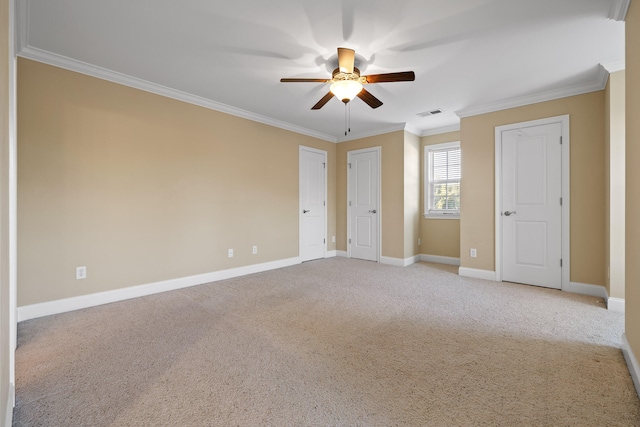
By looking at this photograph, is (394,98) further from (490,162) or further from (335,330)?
(335,330)

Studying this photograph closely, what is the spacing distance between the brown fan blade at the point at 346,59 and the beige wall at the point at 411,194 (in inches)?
114

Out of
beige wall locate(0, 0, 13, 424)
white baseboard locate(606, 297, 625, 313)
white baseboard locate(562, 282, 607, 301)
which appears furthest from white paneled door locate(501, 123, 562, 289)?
beige wall locate(0, 0, 13, 424)

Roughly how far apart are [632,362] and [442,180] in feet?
12.8

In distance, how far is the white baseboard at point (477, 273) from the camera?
13.5ft

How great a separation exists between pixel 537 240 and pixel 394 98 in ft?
8.81

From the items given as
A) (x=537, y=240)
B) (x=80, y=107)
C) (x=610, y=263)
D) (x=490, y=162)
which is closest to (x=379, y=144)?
(x=490, y=162)

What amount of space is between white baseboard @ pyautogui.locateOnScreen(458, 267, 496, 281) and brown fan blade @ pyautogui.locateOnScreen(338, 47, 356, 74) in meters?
3.38

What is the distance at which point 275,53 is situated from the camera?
2.72 metres

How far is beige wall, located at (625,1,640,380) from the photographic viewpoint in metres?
1.73

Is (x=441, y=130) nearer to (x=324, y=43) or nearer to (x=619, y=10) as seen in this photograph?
(x=619, y=10)

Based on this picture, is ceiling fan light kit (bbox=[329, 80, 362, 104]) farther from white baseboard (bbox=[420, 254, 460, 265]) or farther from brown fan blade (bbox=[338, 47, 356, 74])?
white baseboard (bbox=[420, 254, 460, 265])

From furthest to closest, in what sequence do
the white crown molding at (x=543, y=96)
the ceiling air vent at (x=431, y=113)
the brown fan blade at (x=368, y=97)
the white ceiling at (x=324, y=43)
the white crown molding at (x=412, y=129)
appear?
the white crown molding at (x=412, y=129) → the ceiling air vent at (x=431, y=113) → the white crown molding at (x=543, y=96) → the brown fan blade at (x=368, y=97) → the white ceiling at (x=324, y=43)

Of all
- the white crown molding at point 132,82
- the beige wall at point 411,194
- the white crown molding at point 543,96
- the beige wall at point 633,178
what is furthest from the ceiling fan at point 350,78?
the beige wall at point 411,194

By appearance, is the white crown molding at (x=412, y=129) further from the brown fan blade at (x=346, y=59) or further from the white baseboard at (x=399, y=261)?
the brown fan blade at (x=346, y=59)
